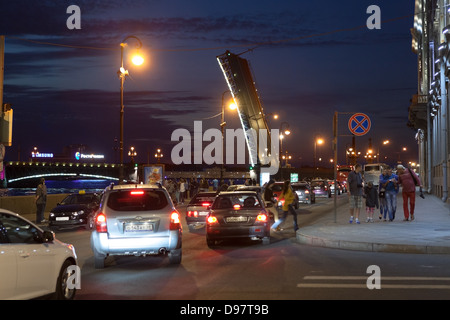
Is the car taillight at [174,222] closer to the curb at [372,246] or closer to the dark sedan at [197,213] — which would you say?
the curb at [372,246]

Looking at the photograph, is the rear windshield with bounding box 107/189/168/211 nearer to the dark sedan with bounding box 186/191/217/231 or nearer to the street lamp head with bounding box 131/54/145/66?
the dark sedan with bounding box 186/191/217/231

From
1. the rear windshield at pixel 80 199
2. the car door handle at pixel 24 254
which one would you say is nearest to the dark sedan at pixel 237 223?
the car door handle at pixel 24 254

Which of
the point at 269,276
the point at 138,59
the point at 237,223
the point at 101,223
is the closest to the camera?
the point at 269,276

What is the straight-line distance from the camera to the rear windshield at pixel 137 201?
1166cm

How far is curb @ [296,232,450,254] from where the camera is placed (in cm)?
1290

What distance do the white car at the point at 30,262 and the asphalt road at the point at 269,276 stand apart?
A: 0.65m

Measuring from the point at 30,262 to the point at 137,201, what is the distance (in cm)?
541

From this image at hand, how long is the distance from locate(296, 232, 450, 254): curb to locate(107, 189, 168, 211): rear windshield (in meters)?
4.74

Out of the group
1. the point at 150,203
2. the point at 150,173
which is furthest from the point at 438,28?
the point at 150,203

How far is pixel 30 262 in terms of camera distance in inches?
272

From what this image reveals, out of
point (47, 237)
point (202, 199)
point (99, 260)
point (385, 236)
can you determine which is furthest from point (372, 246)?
point (47, 237)

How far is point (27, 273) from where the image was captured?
22.4ft

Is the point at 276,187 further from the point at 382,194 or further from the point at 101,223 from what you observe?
the point at 101,223
